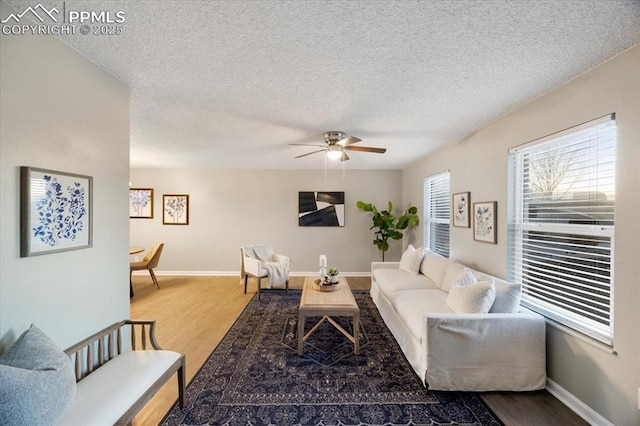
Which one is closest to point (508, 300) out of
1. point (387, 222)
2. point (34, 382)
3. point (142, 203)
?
point (34, 382)

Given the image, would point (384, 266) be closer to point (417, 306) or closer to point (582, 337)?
point (417, 306)

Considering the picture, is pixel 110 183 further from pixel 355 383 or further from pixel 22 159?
pixel 355 383

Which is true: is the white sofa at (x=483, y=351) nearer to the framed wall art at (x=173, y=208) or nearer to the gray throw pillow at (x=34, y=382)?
the gray throw pillow at (x=34, y=382)

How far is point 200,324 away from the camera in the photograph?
11.1 ft

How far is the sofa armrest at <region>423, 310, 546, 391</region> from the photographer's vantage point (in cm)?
205

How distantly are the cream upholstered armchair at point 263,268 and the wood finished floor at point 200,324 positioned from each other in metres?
0.39

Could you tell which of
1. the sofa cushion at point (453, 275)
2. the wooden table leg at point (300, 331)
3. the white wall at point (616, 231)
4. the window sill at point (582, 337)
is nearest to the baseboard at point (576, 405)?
the white wall at point (616, 231)

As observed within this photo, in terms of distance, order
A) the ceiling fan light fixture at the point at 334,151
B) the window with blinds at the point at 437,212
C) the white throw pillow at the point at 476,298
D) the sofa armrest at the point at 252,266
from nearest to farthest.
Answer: the white throw pillow at the point at 476,298 → the ceiling fan light fixture at the point at 334,151 → the window with blinds at the point at 437,212 → the sofa armrest at the point at 252,266

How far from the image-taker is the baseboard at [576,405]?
175cm

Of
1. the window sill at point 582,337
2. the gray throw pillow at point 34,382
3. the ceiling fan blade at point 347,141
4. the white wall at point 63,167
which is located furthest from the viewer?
the ceiling fan blade at point 347,141

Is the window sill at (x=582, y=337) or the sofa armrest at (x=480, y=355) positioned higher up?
the window sill at (x=582, y=337)

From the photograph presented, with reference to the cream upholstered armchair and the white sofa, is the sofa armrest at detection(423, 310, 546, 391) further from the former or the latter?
the cream upholstered armchair

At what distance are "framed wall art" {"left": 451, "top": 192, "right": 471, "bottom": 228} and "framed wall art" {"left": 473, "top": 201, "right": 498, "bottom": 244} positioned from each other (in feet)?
0.54

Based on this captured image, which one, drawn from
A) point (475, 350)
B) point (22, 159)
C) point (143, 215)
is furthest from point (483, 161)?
point (143, 215)
